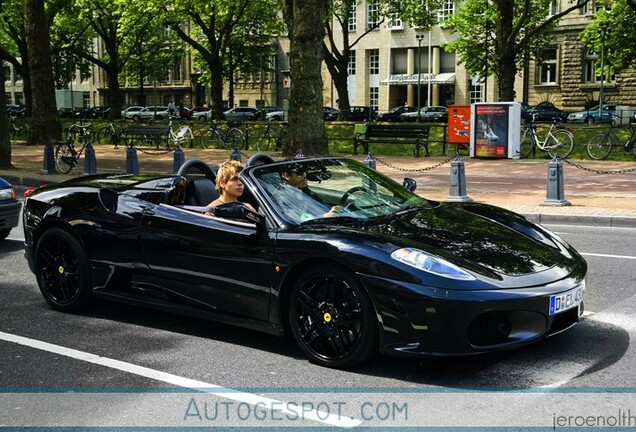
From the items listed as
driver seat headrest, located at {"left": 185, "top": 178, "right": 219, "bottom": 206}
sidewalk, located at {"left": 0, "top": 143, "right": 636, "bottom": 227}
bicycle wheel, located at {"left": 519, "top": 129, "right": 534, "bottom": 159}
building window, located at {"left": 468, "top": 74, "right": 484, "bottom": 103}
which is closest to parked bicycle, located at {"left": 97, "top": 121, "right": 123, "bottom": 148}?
sidewalk, located at {"left": 0, "top": 143, "right": 636, "bottom": 227}

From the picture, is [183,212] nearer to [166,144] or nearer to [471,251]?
[471,251]

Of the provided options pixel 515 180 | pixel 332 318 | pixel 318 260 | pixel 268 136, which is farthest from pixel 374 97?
pixel 332 318

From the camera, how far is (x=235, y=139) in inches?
1225

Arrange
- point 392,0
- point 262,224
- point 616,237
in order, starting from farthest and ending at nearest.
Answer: point 392,0, point 616,237, point 262,224

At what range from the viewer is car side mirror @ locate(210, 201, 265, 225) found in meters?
5.46

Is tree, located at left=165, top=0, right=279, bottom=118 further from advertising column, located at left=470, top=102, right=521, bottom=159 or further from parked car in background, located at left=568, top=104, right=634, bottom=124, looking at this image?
parked car in background, located at left=568, top=104, right=634, bottom=124

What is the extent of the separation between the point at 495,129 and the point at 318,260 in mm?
20628

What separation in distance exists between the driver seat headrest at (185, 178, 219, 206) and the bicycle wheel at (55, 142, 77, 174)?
15532mm

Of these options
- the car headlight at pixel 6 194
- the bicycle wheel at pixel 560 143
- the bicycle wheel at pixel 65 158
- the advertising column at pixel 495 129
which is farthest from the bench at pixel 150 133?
the car headlight at pixel 6 194

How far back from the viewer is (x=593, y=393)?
15.0ft

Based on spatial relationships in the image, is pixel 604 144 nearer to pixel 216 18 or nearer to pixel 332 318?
pixel 332 318

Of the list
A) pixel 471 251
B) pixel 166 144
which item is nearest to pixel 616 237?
pixel 471 251

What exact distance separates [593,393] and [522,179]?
15161 millimetres

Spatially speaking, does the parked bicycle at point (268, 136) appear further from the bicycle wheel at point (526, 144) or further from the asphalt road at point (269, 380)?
the asphalt road at point (269, 380)
